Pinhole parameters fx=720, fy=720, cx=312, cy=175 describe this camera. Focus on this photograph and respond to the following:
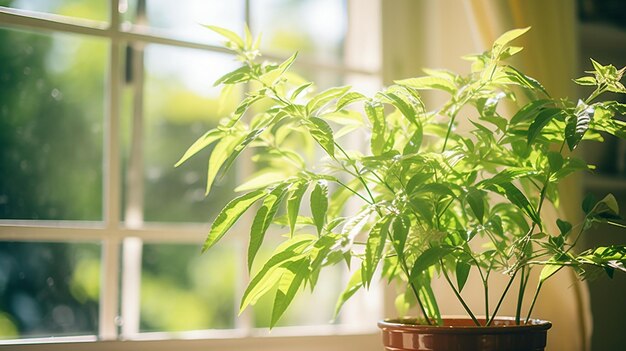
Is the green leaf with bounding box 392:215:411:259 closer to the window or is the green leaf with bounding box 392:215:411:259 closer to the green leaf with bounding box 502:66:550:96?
the green leaf with bounding box 502:66:550:96

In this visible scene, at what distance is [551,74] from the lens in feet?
5.38

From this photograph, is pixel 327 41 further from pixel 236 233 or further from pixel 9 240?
pixel 9 240

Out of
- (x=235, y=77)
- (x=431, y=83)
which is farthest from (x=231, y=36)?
(x=431, y=83)

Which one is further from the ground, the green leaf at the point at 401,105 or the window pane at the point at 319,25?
the window pane at the point at 319,25

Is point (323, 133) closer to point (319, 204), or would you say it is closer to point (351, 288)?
point (319, 204)

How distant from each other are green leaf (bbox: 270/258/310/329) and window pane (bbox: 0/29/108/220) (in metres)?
0.72

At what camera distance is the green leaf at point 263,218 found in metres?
1.05

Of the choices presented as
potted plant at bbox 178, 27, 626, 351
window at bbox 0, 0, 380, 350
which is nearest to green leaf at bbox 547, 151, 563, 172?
potted plant at bbox 178, 27, 626, 351

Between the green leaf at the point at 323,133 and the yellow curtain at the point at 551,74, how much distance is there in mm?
670

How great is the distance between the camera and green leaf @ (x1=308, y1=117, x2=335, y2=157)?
1.07 meters

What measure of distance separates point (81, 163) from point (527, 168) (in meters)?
1.01

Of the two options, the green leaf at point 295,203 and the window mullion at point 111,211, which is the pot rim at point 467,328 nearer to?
the green leaf at point 295,203

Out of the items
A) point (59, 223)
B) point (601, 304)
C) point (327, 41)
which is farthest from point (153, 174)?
point (601, 304)

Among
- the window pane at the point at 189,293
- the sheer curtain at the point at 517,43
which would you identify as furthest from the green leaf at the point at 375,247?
the window pane at the point at 189,293
